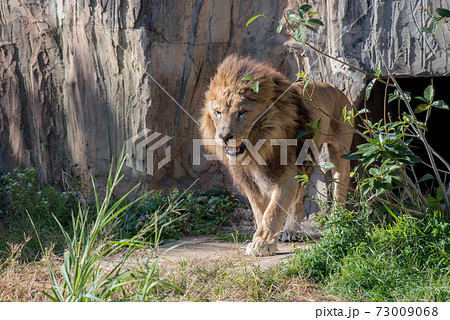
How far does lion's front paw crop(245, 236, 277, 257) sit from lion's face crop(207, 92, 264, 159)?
0.77m

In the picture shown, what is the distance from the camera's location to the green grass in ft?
11.0

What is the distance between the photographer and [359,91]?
5996 mm

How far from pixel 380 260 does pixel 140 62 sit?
376 centimetres

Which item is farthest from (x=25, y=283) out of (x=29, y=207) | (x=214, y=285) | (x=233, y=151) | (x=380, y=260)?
(x=29, y=207)

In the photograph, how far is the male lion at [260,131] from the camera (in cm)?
473

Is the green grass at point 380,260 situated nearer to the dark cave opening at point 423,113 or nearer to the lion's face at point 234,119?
the lion's face at point 234,119

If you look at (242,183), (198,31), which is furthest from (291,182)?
(198,31)

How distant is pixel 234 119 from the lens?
4.73 meters

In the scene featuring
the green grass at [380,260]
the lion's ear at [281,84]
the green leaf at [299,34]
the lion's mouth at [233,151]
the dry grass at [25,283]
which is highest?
the green leaf at [299,34]

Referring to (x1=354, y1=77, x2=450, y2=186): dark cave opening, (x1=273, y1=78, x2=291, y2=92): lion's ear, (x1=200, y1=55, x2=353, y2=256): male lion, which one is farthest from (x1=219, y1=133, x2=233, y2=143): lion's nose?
(x1=354, y1=77, x2=450, y2=186): dark cave opening

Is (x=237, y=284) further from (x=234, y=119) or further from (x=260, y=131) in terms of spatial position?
(x=260, y=131)

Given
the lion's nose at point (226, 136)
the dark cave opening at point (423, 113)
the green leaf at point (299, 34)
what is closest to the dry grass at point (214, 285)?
the lion's nose at point (226, 136)

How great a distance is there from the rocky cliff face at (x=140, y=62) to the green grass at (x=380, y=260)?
246cm

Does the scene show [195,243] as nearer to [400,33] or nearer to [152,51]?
[152,51]
